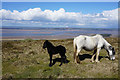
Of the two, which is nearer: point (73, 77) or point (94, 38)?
point (73, 77)

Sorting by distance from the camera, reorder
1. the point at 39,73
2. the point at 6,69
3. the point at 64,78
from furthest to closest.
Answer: the point at 6,69 → the point at 39,73 → the point at 64,78

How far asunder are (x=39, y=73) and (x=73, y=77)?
305cm

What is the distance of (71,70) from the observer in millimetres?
10000

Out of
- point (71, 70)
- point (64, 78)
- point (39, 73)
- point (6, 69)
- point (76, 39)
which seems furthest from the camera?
point (76, 39)

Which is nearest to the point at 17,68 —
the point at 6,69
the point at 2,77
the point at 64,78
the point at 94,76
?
the point at 6,69

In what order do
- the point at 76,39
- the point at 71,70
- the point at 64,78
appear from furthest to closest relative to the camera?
1. the point at 76,39
2. the point at 71,70
3. the point at 64,78

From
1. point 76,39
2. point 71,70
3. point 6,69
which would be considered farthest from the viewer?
point 76,39

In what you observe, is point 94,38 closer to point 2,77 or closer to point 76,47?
point 76,47

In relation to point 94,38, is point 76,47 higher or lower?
lower

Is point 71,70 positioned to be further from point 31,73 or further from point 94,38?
point 94,38

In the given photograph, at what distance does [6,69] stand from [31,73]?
3.12 metres

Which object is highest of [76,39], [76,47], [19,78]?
[76,39]

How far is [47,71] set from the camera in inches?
382

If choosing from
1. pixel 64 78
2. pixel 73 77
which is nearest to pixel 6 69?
pixel 64 78
